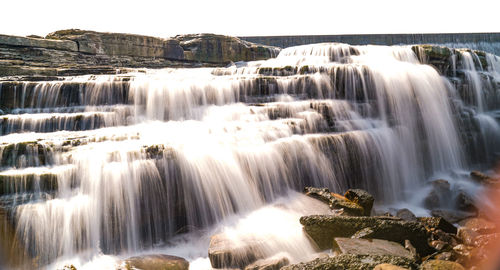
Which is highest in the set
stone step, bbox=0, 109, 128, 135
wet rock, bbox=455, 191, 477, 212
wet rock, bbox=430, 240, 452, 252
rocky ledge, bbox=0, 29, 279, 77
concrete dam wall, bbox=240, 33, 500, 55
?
concrete dam wall, bbox=240, 33, 500, 55

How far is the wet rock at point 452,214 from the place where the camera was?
6285mm

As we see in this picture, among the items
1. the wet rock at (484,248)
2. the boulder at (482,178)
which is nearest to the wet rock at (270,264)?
the wet rock at (484,248)

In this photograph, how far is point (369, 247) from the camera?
4172mm

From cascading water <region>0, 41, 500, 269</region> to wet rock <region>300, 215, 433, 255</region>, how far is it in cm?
27

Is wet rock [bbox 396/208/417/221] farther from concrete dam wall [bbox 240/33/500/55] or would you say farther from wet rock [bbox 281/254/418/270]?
concrete dam wall [bbox 240/33/500/55]

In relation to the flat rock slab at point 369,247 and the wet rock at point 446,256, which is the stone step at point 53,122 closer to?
the flat rock slab at point 369,247

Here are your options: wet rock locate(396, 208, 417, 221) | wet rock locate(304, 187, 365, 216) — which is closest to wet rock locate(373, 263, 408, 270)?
wet rock locate(304, 187, 365, 216)

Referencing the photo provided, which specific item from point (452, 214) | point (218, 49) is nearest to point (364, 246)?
point (452, 214)

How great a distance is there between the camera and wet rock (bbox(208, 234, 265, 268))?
14.0 ft

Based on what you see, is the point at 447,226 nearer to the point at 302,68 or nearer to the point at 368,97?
the point at 368,97

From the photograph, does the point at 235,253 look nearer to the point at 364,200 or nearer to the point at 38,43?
the point at 364,200

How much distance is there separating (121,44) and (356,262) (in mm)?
13895

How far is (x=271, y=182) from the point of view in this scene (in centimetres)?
620

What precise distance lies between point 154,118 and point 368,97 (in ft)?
19.6
